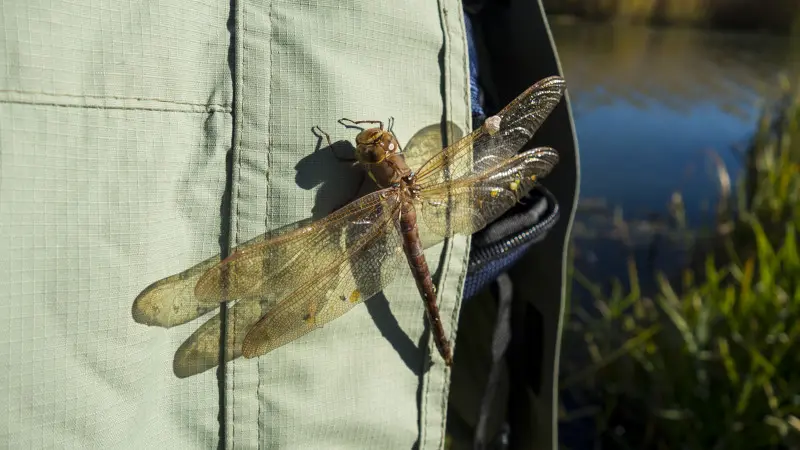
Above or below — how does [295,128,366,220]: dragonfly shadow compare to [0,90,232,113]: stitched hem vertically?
below

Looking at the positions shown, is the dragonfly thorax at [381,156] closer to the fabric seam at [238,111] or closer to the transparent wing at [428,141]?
the transparent wing at [428,141]

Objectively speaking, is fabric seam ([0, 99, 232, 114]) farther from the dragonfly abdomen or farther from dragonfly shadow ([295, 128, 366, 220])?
the dragonfly abdomen

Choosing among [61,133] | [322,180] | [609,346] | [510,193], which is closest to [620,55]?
[609,346]

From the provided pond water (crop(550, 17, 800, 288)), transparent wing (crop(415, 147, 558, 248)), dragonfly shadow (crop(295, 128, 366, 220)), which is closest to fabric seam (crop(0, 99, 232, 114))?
dragonfly shadow (crop(295, 128, 366, 220))

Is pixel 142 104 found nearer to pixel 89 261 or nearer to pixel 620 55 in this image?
pixel 89 261

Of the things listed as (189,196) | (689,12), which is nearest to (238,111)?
(189,196)

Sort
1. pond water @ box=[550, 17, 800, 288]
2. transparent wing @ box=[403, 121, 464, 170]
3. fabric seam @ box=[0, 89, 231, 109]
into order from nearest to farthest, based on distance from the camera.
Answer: fabric seam @ box=[0, 89, 231, 109]
transparent wing @ box=[403, 121, 464, 170]
pond water @ box=[550, 17, 800, 288]

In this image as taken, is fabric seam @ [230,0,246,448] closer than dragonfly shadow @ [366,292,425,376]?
Yes
